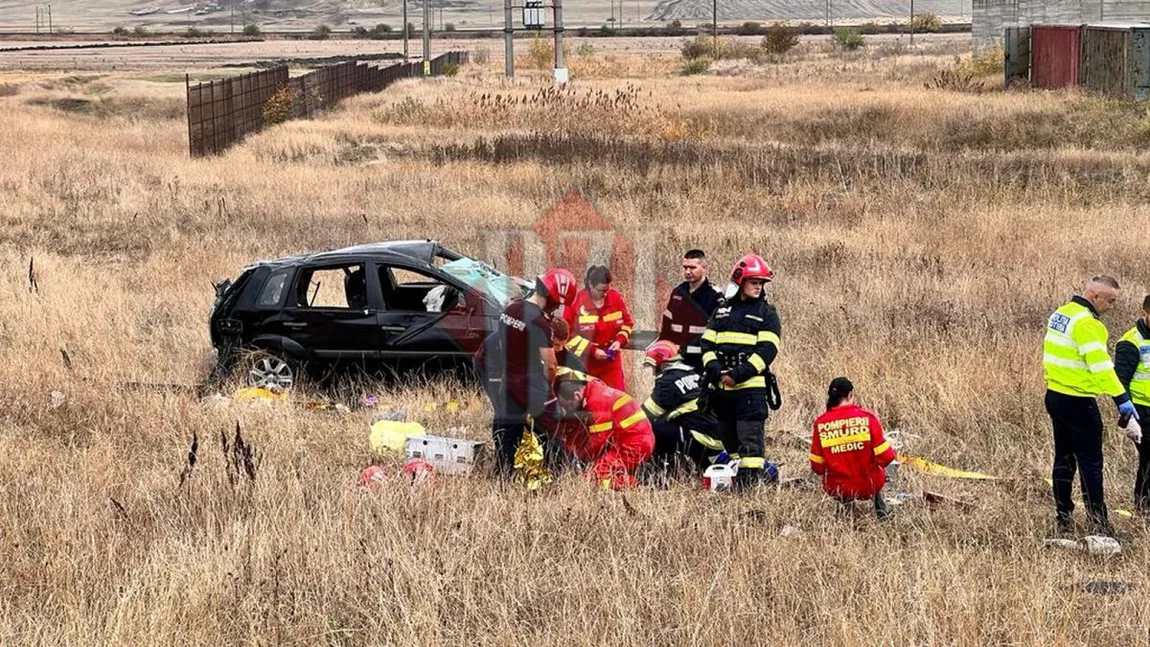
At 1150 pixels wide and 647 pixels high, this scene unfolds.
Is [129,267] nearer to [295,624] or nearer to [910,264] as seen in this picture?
[910,264]

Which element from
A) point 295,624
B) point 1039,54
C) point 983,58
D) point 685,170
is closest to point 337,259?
point 295,624

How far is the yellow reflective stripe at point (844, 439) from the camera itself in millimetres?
6946

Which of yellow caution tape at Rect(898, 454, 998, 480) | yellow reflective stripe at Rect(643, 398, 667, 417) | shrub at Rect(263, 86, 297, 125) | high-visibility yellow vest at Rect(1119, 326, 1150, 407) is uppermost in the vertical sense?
shrub at Rect(263, 86, 297, 125)

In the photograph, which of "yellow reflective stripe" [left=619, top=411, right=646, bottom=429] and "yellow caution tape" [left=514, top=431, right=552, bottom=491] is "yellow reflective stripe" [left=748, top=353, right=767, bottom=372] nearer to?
"yellow reflective stripe" [left=619, top=411, right=646, bottom=429]

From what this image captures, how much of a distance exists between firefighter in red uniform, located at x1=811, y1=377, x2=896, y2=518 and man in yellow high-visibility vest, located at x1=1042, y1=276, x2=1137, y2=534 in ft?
3.19

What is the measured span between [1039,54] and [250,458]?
36437 mm

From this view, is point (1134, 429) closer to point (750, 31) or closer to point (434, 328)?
point (434, 328)

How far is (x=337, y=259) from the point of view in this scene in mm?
10438

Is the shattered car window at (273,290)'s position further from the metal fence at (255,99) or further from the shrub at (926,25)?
the shrub at (926,25)

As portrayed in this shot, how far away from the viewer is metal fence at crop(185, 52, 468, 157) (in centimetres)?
2773

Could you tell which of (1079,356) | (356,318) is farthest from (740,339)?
(356,318)

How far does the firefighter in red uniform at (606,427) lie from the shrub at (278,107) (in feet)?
92.4

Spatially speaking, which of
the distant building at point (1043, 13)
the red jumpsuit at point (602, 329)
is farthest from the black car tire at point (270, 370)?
the distant building at point (1043, 13)

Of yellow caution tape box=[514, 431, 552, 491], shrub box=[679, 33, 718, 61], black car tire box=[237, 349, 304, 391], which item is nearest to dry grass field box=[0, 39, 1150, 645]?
yellow caution tape box=[514, 431, 552, 491]
